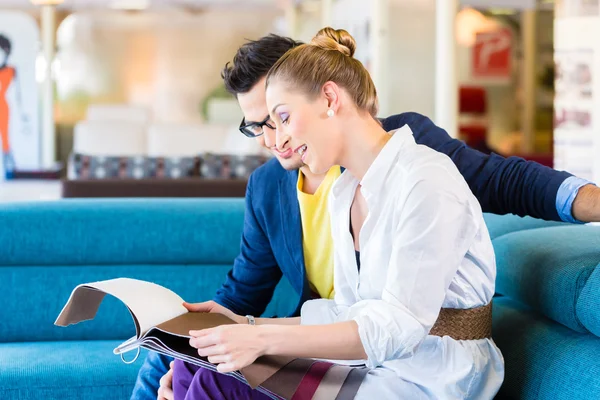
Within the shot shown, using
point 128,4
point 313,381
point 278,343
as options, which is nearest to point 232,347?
point 278,343

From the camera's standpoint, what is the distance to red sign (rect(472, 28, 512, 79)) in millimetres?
13352

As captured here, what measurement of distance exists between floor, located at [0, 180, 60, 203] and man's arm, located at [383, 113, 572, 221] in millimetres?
8406

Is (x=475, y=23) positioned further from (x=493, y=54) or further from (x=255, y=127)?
(x=255, y=127)

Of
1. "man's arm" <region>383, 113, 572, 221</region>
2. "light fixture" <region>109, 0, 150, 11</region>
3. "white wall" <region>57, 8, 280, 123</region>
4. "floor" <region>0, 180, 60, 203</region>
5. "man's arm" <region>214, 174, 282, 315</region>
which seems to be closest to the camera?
"man's arm" <region>383, 113, 572, 221</region>

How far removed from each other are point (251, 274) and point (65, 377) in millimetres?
621

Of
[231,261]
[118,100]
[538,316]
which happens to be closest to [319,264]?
[538,316]

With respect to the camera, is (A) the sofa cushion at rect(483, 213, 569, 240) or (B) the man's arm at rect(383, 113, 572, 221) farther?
(A) the sofa cushion at rect(483, 213, 569, 240)

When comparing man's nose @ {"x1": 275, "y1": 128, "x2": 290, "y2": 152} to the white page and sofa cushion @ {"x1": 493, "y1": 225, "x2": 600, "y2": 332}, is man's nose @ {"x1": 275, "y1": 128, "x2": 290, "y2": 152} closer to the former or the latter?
the white page

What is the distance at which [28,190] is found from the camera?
38.7 ft

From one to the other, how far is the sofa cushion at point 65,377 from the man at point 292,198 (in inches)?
12.3

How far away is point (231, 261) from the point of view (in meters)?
3.04

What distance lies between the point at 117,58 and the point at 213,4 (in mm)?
2159

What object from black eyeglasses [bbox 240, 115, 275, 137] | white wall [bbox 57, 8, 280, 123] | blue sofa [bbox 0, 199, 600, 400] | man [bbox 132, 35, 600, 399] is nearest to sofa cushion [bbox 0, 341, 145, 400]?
blue sofa [bbox 0, 199, 600, 400]

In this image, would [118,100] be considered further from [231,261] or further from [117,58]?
[231,261]
